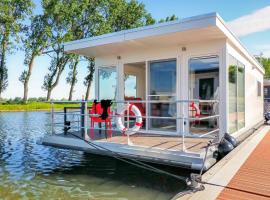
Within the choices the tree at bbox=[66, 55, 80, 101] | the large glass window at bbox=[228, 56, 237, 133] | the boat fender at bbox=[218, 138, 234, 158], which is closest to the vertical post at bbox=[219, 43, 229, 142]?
the large glass window at bbox=[228, 56, 237, 133]

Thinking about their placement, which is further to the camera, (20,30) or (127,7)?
(127,7)

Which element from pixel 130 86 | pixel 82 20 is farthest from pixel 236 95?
pixel 82 20

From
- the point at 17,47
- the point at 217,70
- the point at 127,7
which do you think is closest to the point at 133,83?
the point at 217,70

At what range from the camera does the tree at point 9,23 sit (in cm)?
2408

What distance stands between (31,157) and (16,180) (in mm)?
1732

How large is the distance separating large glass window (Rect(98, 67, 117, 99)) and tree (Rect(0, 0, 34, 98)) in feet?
66.3

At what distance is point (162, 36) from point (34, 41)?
77.6ft

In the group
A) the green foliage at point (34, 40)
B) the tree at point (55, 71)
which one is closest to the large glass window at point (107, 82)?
the green foliage at point (34, 40)

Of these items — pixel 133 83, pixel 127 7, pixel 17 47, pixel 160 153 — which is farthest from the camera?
pixel 127 7

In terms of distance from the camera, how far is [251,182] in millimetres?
3359

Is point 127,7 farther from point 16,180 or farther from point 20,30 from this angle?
point 16,180

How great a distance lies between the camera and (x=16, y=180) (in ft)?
15.5

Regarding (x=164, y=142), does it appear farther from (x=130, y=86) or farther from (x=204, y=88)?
(x=130, y=86)

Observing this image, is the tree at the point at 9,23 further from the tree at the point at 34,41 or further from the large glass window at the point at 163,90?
the large glass window at the point at 163,90
